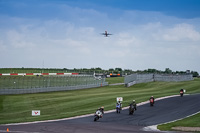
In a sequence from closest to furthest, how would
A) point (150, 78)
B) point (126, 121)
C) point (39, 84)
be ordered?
1. point (126, 121)
2. point (39, 84)
3. point (150, 78)

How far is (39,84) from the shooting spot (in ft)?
196

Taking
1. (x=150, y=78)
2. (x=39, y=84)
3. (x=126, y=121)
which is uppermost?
(x=150, y=78)

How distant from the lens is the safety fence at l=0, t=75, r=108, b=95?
5456cm

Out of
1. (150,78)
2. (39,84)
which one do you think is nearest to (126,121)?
(39,84)

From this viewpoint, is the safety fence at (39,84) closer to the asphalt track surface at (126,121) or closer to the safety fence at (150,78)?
the safety fence at (150,78)

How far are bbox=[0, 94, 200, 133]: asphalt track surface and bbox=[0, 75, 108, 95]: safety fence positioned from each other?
28075 mm

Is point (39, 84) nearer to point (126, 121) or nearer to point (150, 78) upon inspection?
point (150, 78)

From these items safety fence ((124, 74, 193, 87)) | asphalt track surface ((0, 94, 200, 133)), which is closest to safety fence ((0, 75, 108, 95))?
safety fence ((124, 74, 193, 87))

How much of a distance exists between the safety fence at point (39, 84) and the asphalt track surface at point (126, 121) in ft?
92.1

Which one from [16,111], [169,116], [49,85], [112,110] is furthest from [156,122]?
[49,85]

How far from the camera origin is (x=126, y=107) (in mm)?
35469

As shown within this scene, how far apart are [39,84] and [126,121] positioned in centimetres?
3599

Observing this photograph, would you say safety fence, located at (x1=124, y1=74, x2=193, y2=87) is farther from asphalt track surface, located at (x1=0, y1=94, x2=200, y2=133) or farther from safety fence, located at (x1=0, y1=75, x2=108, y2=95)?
asphalt track surface, located at (x1=0, y1=94, x2=200, y2=133)

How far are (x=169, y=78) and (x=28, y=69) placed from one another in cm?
3359
